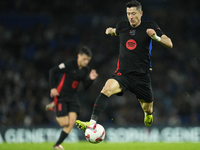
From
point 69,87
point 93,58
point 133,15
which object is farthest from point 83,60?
point 93,58

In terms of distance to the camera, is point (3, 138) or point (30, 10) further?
point (30, 10)

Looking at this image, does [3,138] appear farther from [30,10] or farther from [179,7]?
[179,7]

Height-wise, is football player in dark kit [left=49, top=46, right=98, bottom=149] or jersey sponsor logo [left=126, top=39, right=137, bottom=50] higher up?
jersey sponsor logo [left=126, top=39, right=137, bottom=50]

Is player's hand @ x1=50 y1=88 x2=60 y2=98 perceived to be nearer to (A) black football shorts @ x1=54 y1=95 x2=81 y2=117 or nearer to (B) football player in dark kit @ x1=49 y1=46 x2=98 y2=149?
(B) football player in dark kit @ x1=49 y1=46 x2=98 y2=149

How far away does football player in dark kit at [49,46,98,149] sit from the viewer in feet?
26.0

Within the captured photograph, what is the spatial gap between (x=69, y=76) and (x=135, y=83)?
3.02m

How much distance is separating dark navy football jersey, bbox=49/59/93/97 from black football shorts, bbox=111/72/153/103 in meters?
2.53

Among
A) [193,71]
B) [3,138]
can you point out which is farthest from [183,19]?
[3,138]

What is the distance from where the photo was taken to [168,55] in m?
17.0

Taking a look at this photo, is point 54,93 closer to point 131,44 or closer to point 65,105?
point 65,105

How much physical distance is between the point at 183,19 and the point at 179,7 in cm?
95

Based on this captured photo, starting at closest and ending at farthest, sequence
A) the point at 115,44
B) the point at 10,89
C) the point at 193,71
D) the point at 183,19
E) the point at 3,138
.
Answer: the point at 3,138
the point at 10,89
the point at 193,71
the point at 115,44
the point at 183,19

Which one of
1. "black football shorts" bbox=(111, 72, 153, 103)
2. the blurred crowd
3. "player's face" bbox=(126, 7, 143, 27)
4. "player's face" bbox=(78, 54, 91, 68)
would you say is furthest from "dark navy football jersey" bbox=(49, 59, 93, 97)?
the blurred crowd

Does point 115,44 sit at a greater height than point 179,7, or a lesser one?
lesser
